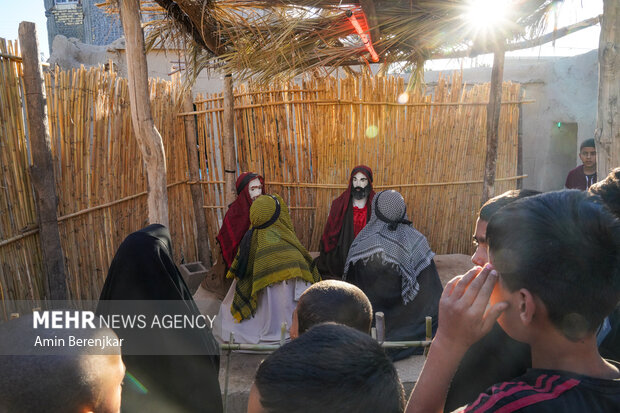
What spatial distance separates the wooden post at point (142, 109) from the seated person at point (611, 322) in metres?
3.24

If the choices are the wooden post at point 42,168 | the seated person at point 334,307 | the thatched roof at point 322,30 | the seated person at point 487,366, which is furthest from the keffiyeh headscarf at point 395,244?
the seated person at point 487,366

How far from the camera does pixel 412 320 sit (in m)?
4.40

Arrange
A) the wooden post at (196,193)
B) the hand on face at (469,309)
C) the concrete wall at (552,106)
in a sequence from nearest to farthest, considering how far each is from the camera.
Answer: the hand on face at (469,309), the wooden post at (196,193), the concrete wall at (552,106)

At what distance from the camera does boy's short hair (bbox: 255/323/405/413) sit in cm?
97

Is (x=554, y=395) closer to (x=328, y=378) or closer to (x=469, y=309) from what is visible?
(x=469, y=309)

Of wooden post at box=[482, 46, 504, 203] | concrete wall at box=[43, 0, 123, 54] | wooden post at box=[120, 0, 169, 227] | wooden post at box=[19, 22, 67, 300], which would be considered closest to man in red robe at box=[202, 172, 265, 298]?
wooden post at box=[120, 0, 169, 227]

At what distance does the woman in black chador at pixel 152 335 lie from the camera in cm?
233

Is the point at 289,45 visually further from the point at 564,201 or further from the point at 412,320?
the point at 564,201

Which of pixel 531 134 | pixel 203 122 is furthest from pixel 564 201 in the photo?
pixel 531 134

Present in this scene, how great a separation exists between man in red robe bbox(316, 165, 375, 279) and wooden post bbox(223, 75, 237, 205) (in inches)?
59.4

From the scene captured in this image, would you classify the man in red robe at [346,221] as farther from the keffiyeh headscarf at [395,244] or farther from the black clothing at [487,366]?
the black clothing at [487,366]

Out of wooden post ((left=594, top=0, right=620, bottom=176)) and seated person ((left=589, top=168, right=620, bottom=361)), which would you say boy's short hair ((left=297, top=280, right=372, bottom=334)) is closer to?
seated person ((left=589, top=168, right=620, bottom=361))

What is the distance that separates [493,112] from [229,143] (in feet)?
11.1

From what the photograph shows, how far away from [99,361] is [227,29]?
3874 mm
